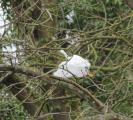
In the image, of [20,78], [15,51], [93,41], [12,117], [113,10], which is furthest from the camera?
[113,10]

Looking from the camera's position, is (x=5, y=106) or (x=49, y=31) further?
(x=49, y=31)

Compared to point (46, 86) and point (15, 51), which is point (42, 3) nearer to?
point (46, 86)

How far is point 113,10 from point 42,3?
347cm

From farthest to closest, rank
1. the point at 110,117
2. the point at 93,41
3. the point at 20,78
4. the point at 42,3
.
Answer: the point at 42,3 → the point at 20,78 → the point at 93,41 → the point at 110,117

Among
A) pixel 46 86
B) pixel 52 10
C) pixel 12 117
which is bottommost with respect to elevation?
pixel 12 117

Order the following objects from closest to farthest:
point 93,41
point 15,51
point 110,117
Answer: point 110,117
point 15,51
point 93,41

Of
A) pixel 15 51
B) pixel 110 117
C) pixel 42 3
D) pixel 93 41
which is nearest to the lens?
pixel 110 117

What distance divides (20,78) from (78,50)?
96 cm

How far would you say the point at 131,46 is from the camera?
491 centimetres

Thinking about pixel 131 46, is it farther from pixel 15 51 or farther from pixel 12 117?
pixel 12 117

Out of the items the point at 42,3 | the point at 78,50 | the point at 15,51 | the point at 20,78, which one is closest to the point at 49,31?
the point at 42,3

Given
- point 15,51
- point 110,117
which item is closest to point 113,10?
point 15,51

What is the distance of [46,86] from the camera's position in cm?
609

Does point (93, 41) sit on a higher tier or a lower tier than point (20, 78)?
higher
